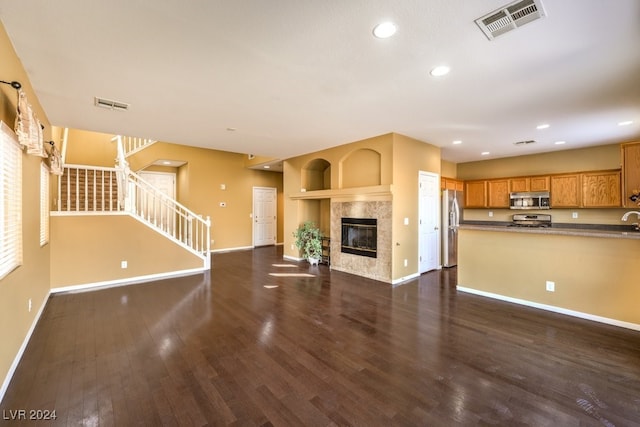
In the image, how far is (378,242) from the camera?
17.2 feet

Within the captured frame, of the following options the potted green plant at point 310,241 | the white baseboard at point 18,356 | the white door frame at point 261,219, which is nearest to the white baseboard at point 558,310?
the potted green plant at point 310,241

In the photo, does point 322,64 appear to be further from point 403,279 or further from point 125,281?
point 125,281

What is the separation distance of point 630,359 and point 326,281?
3.88 metres

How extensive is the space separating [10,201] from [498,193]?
29.8 ft

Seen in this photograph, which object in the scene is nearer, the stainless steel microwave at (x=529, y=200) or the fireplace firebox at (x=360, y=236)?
the fireplace firebox at (x=360, y=236)

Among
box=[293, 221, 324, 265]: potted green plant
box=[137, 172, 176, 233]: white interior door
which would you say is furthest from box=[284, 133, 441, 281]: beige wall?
box=[137, 172, 176, 233]: white interior door

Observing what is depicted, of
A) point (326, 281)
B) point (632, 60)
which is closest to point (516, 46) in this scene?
point (632, 60)

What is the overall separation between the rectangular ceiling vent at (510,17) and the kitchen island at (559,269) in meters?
2.89

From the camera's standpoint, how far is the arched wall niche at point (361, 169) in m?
5.41

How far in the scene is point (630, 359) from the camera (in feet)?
8.39

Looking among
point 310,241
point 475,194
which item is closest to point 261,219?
point 310,241

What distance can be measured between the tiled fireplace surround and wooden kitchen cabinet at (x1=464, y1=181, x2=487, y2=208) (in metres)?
4.16

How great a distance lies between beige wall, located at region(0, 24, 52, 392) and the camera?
2.17 m

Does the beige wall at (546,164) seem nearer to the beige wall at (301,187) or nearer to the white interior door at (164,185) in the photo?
the beige wall at (301,187)
